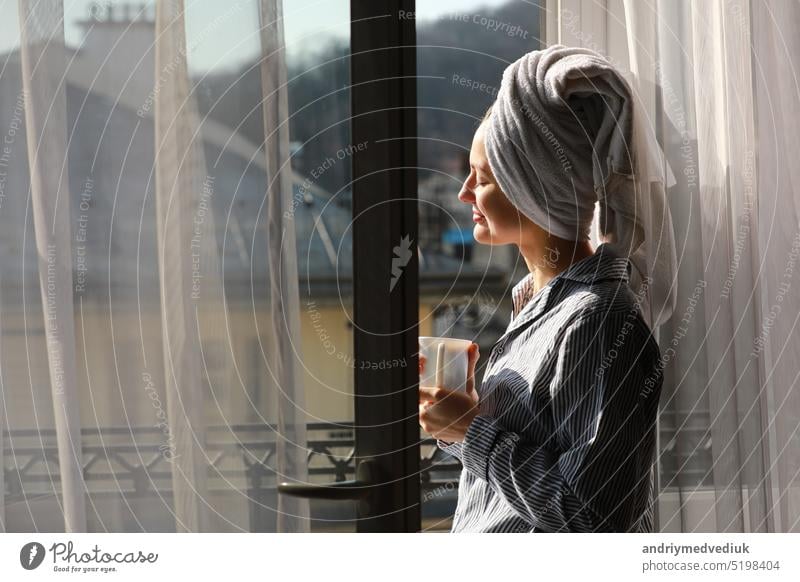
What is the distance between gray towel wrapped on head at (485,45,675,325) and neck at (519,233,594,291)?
2 centimetres

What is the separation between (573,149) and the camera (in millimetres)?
820

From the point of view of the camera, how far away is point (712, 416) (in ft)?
2.97

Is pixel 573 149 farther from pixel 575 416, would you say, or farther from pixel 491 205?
pixel 575 416

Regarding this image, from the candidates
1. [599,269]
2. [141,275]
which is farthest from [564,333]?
[141,275]

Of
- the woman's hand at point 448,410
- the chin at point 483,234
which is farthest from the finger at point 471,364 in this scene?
the chin at point 483,234

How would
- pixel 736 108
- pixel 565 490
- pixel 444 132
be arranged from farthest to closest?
pixel 444 132 → pixel 736 108 → pixel 565 490

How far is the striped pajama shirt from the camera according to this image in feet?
2.52

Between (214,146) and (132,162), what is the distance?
0.28 feet

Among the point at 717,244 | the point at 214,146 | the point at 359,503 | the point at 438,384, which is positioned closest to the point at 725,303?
the point at 717,244

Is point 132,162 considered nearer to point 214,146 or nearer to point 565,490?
point 214,146

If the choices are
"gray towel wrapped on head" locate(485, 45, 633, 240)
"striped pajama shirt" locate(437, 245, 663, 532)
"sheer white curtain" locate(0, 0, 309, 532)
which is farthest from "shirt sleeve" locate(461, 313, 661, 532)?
"sheer white curtain" locate(0, 0, 309, 532)

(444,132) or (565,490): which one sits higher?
(444,132)

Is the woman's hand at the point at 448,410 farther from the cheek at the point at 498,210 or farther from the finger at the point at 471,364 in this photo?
the cheek at the point at 498,210

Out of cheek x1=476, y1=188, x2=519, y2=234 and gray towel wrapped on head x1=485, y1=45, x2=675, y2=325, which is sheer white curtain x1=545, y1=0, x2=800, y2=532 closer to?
gray towel wrapped on head x1=485, y1=45, x2=675, y2=325
